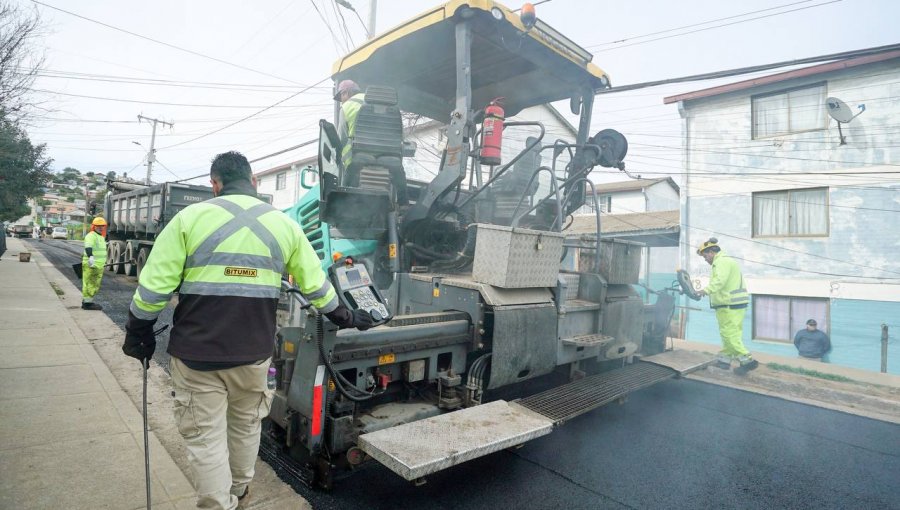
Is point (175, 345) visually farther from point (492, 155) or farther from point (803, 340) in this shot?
point (803, 340)

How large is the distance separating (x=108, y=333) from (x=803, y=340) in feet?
44.1

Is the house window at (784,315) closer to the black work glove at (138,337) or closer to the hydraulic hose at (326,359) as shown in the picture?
the hydraulic hose at (326,359)

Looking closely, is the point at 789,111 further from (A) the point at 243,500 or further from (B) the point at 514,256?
(A) the point at 243,500

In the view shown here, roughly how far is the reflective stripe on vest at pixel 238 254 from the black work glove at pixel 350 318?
0.32 metres

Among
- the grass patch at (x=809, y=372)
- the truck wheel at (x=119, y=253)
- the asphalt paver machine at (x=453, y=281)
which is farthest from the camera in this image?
the truck wheel at (x=119, y=253)

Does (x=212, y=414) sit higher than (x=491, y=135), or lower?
lower

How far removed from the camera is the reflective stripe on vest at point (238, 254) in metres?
2.10

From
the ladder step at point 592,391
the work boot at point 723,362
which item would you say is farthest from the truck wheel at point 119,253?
the work boot at point 723,362

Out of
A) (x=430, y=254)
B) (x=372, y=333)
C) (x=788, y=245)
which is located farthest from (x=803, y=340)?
(x=372, y=333)

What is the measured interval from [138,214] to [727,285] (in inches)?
573

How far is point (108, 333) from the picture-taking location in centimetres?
670

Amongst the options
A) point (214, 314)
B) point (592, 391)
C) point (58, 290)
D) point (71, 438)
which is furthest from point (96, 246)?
point (592, 391)

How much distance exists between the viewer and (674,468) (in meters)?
3.30

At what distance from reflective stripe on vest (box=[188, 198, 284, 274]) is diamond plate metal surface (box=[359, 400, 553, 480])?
94cm
